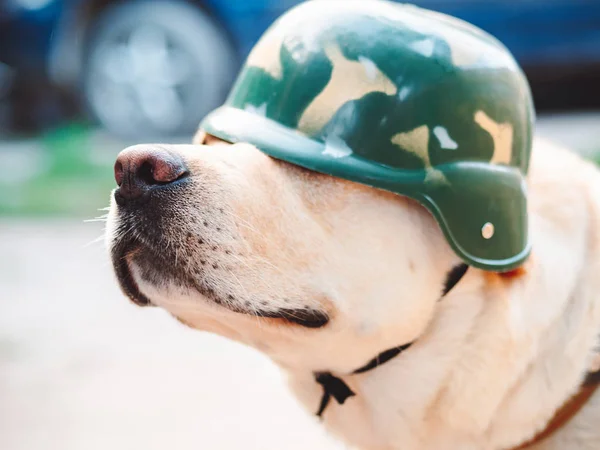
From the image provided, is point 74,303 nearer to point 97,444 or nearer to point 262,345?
point 97,444

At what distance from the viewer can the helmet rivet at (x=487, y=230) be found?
1651 mm

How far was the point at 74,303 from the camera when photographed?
3951 mm

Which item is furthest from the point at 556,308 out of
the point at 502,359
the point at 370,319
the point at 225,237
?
the point at 225,237

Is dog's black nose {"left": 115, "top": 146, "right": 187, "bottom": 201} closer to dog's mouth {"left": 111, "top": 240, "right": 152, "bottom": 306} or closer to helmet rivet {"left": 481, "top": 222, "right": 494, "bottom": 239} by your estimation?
dog's mouth {"left": 111, "top": 240, "right": 152, "bottom": 306}

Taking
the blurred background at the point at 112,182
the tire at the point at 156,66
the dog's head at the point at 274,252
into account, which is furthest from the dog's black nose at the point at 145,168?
the tire at the point at 156,66

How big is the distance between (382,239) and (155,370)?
6.20ft

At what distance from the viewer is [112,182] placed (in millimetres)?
5219

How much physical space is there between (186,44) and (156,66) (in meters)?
0.29

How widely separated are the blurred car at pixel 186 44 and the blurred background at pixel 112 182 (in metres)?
0.01

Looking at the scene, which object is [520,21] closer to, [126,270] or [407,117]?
[407,117]

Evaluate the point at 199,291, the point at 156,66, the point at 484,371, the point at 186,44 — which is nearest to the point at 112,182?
the point at 156,66

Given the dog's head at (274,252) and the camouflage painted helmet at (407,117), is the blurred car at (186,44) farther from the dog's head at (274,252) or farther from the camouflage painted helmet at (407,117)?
the dog's head at (274,252)

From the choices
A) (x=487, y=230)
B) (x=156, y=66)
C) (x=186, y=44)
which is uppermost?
(x=487, y=230)

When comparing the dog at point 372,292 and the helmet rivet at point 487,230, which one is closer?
the dog at point 372,292
